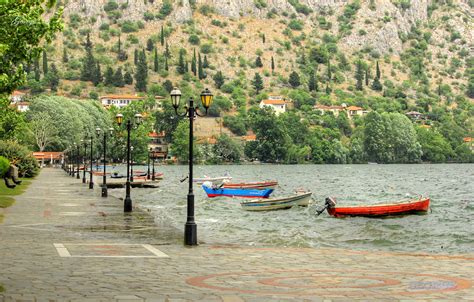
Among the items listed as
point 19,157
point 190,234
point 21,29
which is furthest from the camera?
point 19,157

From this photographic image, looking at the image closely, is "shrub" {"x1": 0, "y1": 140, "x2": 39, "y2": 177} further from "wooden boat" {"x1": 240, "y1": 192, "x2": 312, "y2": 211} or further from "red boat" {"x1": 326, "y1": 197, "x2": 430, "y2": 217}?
"red boat" {"x1": 326, "y1": 197, "x2": 430, "y2": 217}

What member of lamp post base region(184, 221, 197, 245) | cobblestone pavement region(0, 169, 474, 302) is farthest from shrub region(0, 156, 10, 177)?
lamp post base region(184, 221, 197, 245)

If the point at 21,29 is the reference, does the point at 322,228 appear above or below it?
below

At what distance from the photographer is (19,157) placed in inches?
3007

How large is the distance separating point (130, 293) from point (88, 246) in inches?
305

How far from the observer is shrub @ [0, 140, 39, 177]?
73119mm

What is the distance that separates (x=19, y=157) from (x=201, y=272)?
65.8 metres

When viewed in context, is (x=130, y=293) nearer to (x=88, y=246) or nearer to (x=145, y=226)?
(x=88, y=246)

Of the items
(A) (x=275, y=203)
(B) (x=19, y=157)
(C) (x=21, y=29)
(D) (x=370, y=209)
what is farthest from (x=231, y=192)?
(C) (x=21, y=29)

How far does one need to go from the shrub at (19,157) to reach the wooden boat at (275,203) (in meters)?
30.0

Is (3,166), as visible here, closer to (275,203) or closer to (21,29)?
(275,203)

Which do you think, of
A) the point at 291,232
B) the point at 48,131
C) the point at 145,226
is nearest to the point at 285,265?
the point at 145,226

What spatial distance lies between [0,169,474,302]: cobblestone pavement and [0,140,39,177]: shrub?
52570 mm

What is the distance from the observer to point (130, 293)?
11.9m
